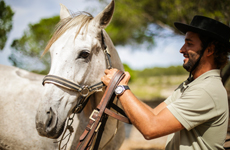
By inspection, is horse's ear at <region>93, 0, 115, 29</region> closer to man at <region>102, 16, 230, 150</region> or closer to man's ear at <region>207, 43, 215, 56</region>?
man at <region>102, 16, 230, 150</region>

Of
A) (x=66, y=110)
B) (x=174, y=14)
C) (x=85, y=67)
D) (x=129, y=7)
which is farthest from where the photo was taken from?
(x=129, y=7)

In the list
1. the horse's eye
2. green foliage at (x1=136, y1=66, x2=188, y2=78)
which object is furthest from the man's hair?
green foliage at (x1=136, y1=66, x2=188, y2=78)

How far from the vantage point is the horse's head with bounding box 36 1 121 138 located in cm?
136

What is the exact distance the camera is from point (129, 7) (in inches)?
277

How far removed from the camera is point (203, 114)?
1214mm

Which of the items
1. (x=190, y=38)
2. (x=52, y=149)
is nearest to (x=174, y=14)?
(x=190, y=38)

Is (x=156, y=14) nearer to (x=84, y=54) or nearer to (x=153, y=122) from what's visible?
(x=84, y=54)

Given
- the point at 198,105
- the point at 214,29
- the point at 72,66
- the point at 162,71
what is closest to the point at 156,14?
the point at 214,29

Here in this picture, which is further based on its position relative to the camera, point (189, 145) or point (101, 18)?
point (101, 18)

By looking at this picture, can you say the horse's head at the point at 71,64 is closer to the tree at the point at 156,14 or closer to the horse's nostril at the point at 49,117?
the horse's nostril at the point at 49,117

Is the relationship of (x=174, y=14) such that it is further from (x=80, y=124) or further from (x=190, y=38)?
(x=80, y=124)

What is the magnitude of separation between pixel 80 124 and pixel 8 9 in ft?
16.5

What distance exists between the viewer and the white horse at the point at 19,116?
2129 mm

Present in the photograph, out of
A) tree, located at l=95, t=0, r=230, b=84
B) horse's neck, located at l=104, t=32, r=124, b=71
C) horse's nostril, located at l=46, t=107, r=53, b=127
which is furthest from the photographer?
tree, located at l=95, t=0, r=230, b=84
